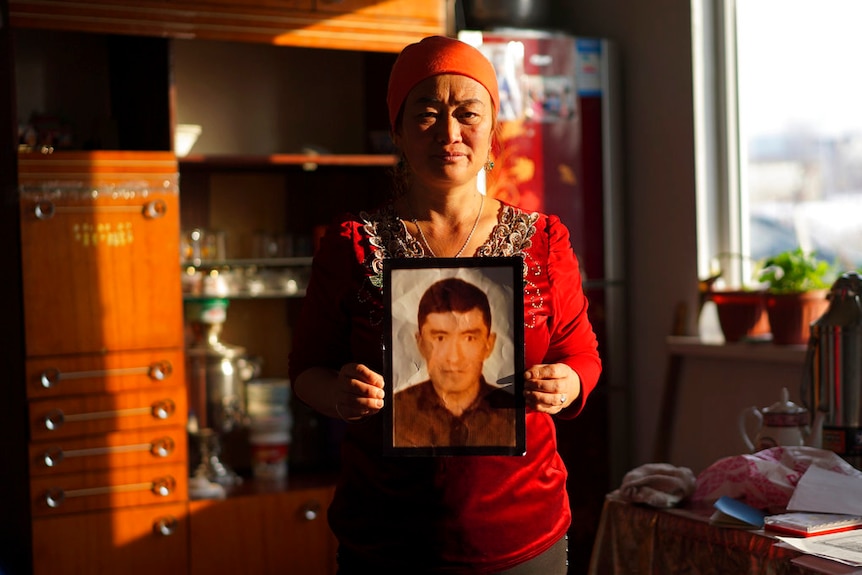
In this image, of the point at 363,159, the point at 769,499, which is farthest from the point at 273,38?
the point at 769,499

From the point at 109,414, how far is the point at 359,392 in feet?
6.38

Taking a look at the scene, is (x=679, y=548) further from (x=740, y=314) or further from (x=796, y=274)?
(x=740, y=314)

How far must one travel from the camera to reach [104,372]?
10.4 ft

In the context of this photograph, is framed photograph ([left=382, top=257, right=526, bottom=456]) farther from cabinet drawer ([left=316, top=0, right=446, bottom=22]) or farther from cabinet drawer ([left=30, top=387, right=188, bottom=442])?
cabinet drawer ([left=316, top=0, right=446, bottom=22])

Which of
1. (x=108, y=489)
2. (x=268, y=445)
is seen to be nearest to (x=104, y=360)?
(x=108, y=489)

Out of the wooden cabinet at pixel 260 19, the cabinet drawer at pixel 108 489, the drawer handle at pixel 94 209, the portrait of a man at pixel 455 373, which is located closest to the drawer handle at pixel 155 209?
the drawer handle at pixel 94 209

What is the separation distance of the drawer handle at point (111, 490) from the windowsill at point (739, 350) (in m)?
1.75

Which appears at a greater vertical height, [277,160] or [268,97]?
[268,97]

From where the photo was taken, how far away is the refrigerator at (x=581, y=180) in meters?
3.72

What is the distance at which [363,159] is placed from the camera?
140 inches

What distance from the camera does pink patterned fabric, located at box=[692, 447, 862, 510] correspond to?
198 centimetres

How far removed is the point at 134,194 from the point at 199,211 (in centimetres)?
57

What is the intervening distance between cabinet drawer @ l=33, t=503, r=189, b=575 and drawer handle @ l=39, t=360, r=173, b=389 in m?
0.41

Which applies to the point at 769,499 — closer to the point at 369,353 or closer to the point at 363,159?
the point at 369,353
